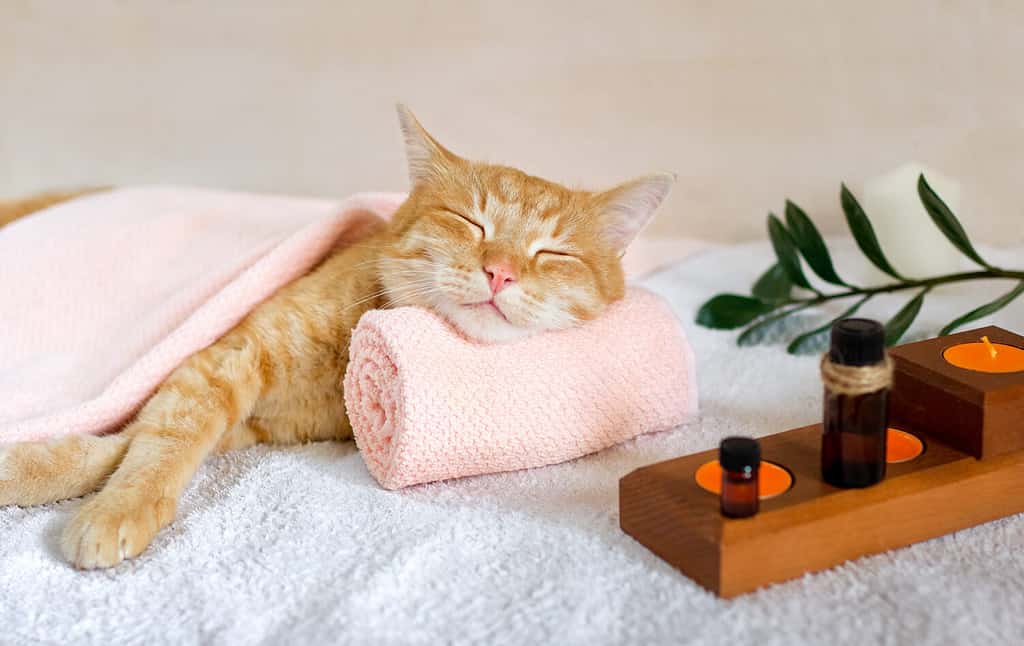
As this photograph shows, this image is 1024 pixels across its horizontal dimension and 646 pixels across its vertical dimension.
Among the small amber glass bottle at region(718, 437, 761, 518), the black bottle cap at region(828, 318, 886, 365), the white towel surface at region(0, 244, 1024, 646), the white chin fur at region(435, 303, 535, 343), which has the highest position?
the black bottle cap at region(828, 318, 886, 365)

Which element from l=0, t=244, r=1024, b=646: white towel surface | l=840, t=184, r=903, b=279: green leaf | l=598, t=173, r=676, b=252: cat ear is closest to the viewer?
l=0, t=244, r=1024, b=646: white towel surface

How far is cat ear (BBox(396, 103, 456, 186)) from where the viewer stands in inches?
56.9

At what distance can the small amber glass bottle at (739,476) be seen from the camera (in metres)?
0.98

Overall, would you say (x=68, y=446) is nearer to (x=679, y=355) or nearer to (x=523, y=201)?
(x=523, y=201)

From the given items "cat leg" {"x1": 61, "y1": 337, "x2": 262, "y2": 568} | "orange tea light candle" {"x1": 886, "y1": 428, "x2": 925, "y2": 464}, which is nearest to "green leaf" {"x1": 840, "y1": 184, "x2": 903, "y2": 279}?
"orange tea light candle" {"x1": 886, "y1": 428, "x2": 925, "y2": 464}

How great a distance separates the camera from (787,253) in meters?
1.85

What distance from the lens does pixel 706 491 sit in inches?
41.8

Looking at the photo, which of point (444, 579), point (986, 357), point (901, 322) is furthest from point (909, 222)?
point (444, 579)

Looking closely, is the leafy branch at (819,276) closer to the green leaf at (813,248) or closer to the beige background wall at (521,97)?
the green leaf at (813,248)

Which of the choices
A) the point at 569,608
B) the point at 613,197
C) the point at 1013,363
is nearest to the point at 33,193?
the point at 613,197

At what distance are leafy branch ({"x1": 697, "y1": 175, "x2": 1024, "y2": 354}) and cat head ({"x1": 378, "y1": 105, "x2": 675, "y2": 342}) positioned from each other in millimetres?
472

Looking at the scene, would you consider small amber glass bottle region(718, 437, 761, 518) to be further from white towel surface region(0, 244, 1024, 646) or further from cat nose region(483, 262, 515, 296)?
cat nose region(483, 262, 515, 296)

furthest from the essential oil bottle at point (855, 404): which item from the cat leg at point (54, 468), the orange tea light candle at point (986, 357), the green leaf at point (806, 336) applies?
the cat leg at point (54, 468)

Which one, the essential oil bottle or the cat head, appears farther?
the cat head
